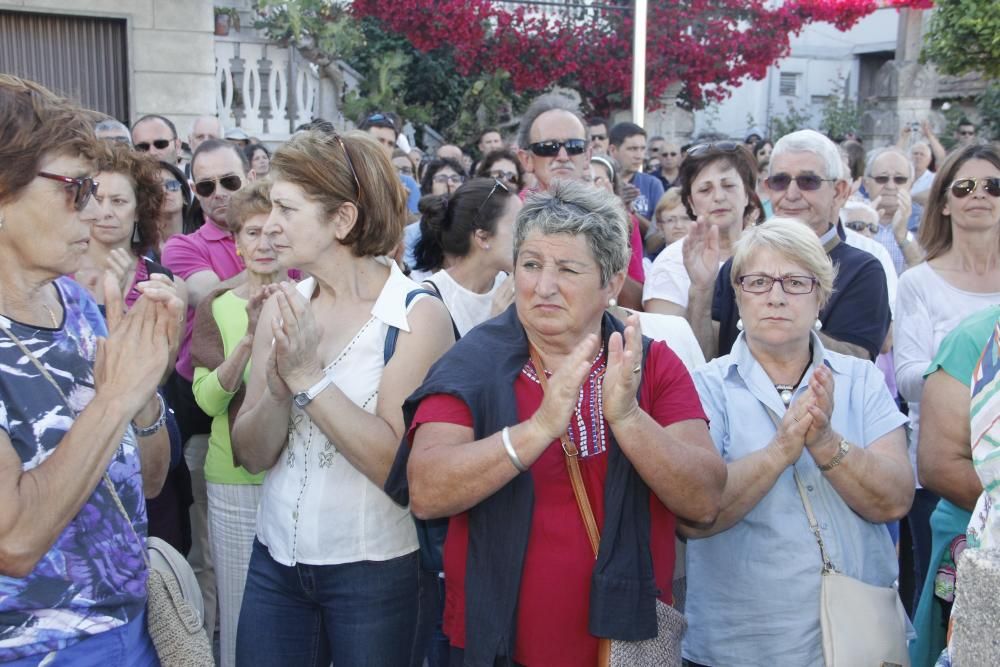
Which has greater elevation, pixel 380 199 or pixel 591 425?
pixel 380 199

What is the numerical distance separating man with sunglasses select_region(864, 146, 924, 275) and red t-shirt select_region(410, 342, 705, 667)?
4.64m

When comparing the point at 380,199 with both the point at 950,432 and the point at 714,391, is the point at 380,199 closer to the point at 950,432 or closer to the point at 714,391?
the point at 714,391

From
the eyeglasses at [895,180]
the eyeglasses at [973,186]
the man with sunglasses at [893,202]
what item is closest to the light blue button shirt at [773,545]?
the eyeglasses at [973,186]

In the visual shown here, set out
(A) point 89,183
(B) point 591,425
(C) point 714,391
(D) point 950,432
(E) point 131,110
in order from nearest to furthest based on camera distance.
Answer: (A) point 89,183, (B) point 591,425, (D) point 950,432, (C) point 714,391, (E) point 131,110

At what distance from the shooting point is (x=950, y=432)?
294 centimetres

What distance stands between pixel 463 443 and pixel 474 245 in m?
1.90

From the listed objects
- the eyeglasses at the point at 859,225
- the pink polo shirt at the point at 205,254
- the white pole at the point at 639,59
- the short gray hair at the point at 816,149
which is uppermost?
the white pole at the point at 639,59

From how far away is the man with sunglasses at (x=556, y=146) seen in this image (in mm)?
5281

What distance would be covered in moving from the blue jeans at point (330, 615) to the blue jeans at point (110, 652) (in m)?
0.50

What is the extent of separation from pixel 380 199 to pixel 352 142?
0.20 m

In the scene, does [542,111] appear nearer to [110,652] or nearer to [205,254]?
[205,254]

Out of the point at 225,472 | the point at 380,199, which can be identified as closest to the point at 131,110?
the point at 225,472

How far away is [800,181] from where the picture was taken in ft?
14.1

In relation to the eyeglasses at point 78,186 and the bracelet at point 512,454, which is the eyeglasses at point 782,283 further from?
the eyeglasses at point 78,186
